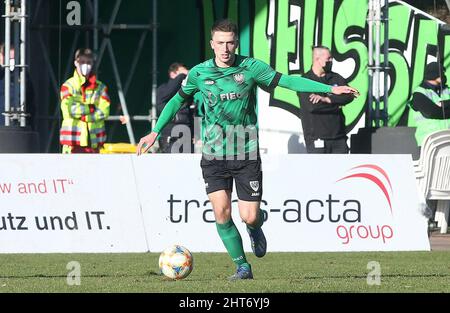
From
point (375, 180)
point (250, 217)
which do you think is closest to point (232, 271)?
point (250, 217)

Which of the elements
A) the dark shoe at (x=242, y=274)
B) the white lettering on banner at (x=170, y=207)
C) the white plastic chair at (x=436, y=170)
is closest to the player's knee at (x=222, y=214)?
the dark shoe at (x=242, y=274)

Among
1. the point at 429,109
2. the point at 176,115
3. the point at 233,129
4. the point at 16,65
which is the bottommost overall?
the point at 176,115

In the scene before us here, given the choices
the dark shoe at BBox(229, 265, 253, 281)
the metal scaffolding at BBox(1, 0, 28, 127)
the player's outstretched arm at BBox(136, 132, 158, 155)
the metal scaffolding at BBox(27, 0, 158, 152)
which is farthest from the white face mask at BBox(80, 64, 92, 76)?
the dark shoe at BBox(229, 265, 253, 281)

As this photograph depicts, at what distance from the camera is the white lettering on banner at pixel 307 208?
15.7 metres

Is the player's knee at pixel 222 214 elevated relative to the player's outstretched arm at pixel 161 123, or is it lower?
lower

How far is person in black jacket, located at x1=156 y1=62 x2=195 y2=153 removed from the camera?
1948cm

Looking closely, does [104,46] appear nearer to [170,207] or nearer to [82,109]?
[82,109]

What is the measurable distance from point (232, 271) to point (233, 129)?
1.78 meters

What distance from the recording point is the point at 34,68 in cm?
2214

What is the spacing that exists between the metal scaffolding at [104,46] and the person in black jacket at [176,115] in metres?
1.60

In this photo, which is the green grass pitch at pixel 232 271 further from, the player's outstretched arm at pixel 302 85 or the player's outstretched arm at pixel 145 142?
the player's outstretched arm at pixel 302 85

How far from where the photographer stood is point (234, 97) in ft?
39.0

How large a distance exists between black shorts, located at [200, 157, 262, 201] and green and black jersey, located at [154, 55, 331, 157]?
0.09m
